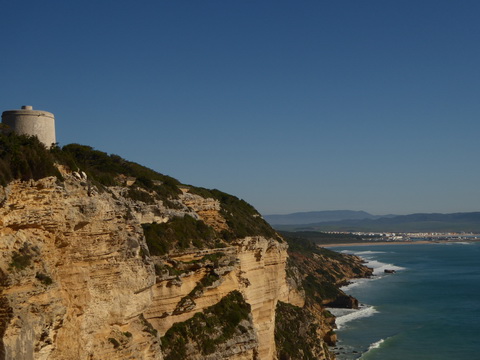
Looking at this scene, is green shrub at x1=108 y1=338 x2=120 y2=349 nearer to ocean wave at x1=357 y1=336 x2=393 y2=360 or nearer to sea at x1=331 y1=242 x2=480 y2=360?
sea at x1=331 y1=242 x2=480 y2=360

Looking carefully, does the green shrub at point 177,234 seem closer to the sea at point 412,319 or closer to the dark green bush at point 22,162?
the dark green bush at point 22,162

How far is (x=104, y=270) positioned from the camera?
53.1ft

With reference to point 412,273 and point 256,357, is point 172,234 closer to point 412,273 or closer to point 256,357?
point 256,357

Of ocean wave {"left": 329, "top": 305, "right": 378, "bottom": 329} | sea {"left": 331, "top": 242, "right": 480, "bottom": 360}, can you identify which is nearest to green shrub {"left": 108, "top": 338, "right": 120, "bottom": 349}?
sea {"left": 331, "top": 242, "right": 480, "bottom": 360}

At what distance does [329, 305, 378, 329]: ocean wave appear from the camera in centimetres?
6288

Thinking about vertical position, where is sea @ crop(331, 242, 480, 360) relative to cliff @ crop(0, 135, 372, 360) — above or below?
below

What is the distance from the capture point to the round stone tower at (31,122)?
1834 centimetres

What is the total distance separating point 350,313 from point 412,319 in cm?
781

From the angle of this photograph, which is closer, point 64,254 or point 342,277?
point 64,254

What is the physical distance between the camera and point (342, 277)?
→ 325 feet

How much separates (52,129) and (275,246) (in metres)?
18.6

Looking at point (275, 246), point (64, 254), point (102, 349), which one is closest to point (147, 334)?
point (102, 349)

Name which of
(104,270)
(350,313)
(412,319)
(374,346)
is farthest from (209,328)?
(350,313)

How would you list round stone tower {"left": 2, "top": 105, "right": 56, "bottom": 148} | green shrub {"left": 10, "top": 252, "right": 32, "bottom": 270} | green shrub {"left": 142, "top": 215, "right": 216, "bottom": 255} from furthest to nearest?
green shrub {"left": 142, "top": 215, "right": 216, "bottom": 255}
round stone tower {"left": 2, "top": 105, "right": 56, "bottom": 148}
green shrub {"left": 10, "top": 252, "right": 32, "bottom": 270}
